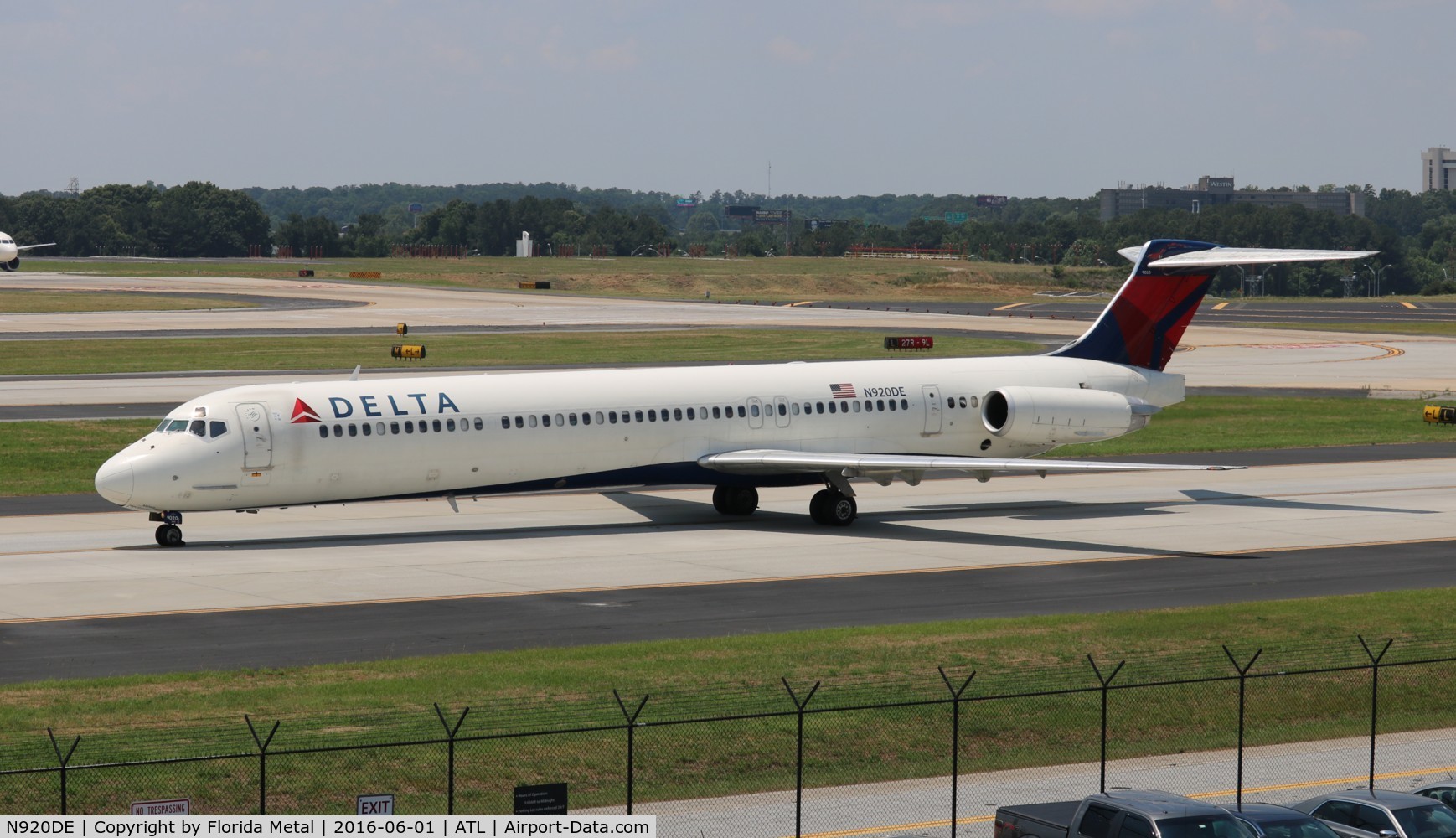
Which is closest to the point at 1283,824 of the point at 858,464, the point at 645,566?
the point at 645,566

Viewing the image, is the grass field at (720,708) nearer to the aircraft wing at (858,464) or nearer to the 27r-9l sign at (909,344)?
the aircraft wing at (858,464)

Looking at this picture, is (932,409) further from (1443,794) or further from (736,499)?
(1443,794)

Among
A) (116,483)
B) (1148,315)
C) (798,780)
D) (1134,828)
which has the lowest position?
(1134,828)

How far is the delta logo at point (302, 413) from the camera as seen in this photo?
36.0 meters

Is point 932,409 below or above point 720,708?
above

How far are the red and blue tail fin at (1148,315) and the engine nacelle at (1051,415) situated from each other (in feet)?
8.64

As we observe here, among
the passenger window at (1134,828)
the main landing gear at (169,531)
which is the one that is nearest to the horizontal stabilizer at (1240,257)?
the main landing gear at (169,531)

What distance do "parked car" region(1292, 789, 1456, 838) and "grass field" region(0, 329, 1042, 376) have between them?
65.1m

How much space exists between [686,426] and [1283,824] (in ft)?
79.5

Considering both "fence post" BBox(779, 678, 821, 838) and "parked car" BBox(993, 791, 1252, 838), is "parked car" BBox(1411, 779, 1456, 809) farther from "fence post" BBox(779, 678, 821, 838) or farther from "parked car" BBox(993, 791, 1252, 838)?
"fence post" BBox(779, 678, 821, 838)

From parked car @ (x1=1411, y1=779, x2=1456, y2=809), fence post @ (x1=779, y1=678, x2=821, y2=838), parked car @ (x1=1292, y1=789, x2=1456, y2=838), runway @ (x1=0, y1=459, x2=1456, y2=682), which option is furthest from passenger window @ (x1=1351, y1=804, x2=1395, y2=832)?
runway @ (x1=0, y1=459, x2=1456, y2=682)

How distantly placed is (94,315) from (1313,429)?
85.1 metres

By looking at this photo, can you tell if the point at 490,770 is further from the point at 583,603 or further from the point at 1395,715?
the point at 1395,715

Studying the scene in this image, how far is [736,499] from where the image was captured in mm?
42531
